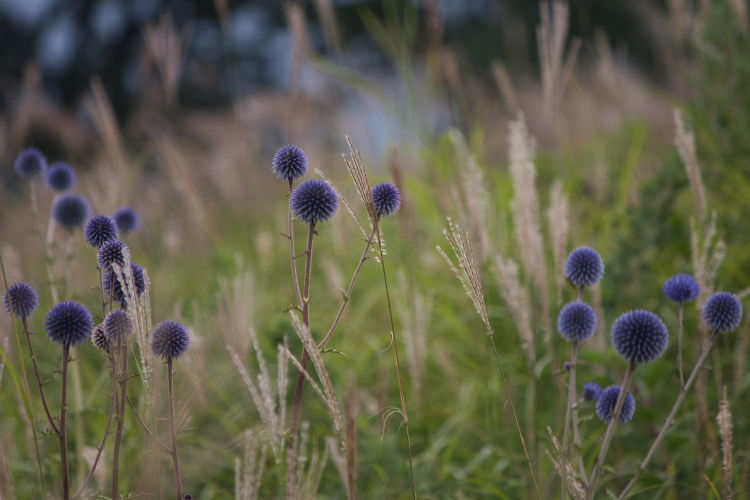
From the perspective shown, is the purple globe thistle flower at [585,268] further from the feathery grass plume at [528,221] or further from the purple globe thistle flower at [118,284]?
the purple globe thistle flower at [118,284]

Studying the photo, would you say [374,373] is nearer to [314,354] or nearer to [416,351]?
[416,351]

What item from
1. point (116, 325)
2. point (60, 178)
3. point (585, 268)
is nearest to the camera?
point (116, 325)

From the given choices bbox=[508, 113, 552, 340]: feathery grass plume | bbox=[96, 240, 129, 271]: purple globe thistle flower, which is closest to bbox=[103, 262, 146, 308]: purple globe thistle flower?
bbox=[96, 240, 129, 271]: purple globe thistle flower

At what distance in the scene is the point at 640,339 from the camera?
4.53 feet

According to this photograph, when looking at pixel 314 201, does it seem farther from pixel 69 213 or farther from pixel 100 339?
pixel 69 213

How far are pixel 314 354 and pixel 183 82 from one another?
13909 millimetres

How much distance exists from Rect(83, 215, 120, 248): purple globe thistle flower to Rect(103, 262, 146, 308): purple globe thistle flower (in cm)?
7

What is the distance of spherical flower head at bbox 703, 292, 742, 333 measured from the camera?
142 centimetres

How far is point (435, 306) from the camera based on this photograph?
3.36 metres

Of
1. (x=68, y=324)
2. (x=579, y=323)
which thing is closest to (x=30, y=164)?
(x=68, y=324)

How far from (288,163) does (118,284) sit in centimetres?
43

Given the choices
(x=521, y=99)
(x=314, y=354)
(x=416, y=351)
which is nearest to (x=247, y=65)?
(x=521, y=99)

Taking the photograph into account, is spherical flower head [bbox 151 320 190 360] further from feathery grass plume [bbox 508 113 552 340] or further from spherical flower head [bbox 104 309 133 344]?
feathery grass plume [bbox 508 113 552 340]

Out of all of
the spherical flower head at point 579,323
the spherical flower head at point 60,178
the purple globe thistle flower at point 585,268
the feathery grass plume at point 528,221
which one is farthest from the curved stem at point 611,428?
the spherical flower head at point 60,178
